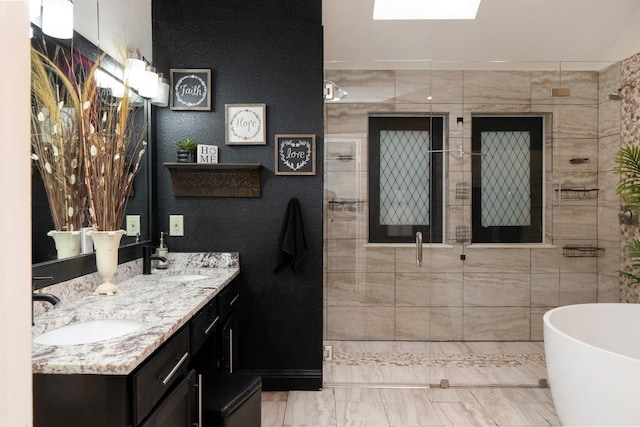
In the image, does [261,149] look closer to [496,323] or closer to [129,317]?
[129,317]

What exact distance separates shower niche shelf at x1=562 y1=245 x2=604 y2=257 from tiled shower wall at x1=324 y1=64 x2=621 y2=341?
0.03 meters

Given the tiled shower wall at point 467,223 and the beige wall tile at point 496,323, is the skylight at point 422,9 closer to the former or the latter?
the tiled shower wall at point 467,223

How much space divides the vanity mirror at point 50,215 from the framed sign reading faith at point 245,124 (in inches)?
20.5

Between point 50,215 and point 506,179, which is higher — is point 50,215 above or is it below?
below

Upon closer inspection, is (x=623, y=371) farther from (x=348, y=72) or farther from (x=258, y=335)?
(x=348, y=72)

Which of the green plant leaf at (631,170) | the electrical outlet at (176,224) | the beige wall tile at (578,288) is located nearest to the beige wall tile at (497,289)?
the beige wall tile at (578,288)

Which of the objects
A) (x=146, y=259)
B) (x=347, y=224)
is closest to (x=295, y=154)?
(x=347, y=224)

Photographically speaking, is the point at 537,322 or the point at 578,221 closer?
the point at 578,221

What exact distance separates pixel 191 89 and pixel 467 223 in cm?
224

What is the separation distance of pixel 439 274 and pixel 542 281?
791 millimetres

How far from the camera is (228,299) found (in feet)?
8.89

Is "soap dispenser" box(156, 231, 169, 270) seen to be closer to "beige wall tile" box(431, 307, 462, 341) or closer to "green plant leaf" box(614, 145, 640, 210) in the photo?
"beige wall tile" box(431, 307, 462, 341)

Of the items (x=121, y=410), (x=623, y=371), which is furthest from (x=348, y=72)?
(x=121, y=410)

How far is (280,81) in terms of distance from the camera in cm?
308
